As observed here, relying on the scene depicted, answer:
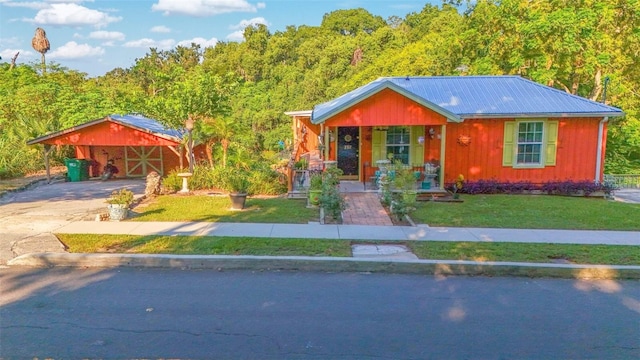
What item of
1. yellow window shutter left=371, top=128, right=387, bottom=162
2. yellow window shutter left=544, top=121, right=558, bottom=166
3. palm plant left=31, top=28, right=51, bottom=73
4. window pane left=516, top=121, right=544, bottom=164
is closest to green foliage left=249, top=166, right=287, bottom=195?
yellow window shutter left=371, top=128, right=387, bottom=162

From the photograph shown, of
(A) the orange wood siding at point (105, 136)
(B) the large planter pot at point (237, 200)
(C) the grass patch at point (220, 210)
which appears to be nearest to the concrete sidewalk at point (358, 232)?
(C) the grass patch at point (220, 210)

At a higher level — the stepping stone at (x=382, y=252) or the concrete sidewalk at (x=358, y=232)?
the concrete sidewalk at (x=358, y=232)

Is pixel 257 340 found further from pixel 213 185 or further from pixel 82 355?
pixel 213 185

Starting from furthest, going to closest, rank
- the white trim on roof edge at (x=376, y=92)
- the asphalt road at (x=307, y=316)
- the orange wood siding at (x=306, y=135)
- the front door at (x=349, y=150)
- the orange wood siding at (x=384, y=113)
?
the orange wood siding at (x=306, y=135) → the front door at (x=349, y=150) → the orange wood siding at (x=384, y=113) → the white trim on roof edge at (x=376, y=92) → the asphalt road at (x=307, y=316)

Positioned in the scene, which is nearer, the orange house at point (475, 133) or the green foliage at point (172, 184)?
the orange house at point (475, 133)

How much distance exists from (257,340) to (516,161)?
1365 cm

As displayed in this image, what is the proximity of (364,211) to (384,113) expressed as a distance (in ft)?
13.6

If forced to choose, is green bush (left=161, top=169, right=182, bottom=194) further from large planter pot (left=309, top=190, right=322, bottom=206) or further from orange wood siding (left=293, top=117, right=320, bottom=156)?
orange wood siding (left=293, top=117, right=320, bottom=156)

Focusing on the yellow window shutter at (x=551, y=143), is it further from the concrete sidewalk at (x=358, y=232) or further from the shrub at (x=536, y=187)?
the concrete sidewalk at (x=358, y=232)

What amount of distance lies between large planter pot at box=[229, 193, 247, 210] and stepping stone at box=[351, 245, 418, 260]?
4463 mm

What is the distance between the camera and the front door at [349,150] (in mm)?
17203

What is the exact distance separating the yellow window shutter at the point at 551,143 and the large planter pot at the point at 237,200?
1073cm

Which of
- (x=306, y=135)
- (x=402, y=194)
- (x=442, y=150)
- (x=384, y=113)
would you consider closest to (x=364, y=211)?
(x=402, y=194)

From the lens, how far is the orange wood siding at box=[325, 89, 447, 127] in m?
14.6
